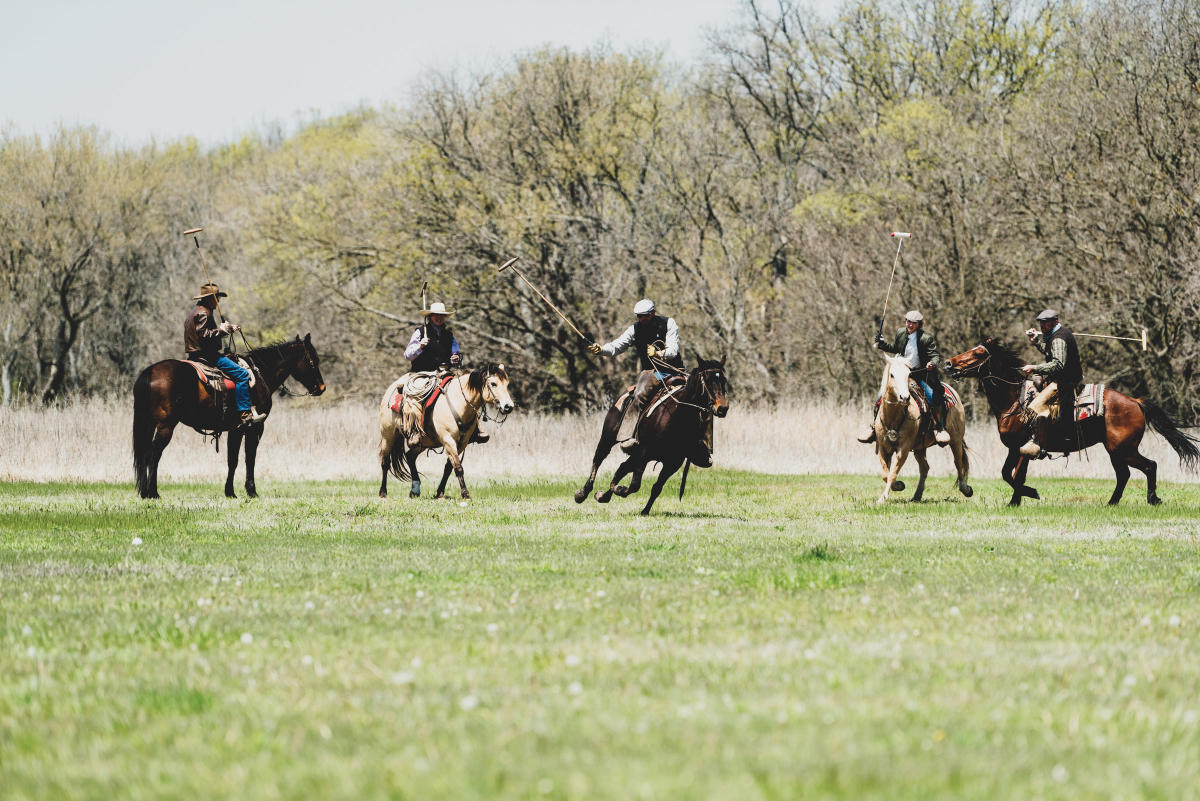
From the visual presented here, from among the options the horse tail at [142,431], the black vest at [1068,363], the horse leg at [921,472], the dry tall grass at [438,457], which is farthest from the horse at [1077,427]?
the horse tail at [142,431]

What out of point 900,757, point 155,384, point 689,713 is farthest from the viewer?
point 155,384

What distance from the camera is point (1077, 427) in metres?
19.6

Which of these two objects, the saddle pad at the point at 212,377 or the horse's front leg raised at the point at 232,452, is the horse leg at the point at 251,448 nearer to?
the horse's front leg raised at the point at 232,452

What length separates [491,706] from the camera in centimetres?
572

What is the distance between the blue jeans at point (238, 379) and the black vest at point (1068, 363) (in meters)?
11.8

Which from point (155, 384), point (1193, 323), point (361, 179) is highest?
point (361, 179)

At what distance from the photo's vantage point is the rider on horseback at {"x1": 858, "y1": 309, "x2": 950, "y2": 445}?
20.9 meters

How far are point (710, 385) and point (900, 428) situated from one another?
4.54 meters

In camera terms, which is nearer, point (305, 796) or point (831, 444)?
point (305, 796)

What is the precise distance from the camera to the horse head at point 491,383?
20031 mm

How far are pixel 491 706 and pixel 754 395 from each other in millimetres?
38867

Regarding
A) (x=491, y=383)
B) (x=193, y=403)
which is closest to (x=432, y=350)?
(x=491, y=383)

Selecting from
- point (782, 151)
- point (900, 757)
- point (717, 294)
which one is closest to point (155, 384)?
point (900, 757)

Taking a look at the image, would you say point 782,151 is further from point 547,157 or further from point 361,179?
point 361,179
